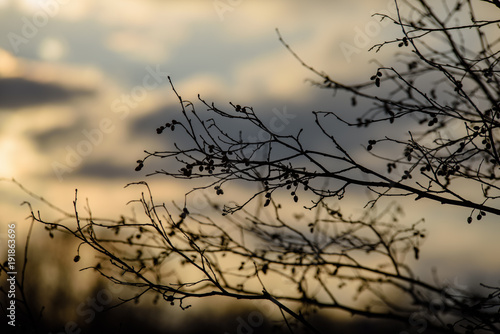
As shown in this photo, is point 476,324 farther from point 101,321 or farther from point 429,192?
point 101,321

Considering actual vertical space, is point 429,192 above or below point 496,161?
below

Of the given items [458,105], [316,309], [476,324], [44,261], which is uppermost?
[44,261]

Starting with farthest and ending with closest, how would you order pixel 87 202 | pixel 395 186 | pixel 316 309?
pixel 316 309 < pixel 87 202 < pixel 395 186

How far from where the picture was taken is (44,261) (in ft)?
113

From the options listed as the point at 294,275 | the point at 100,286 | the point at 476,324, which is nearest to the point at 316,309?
the point at 294,275

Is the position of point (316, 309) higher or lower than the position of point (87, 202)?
lower

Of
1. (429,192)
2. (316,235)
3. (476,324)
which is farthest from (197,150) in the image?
(476,324)

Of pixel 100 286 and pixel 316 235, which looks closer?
pixel 316 235

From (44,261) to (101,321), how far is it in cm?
559

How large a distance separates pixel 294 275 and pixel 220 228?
1.09 metres

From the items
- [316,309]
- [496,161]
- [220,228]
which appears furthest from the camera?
[316,309]

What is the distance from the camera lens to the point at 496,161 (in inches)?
190

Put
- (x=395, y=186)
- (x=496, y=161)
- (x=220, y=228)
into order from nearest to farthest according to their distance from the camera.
→ (x=395, y=186)
(x=496, y=161)
(x=220, y=228)

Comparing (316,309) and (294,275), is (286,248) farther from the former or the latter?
(316,309)
